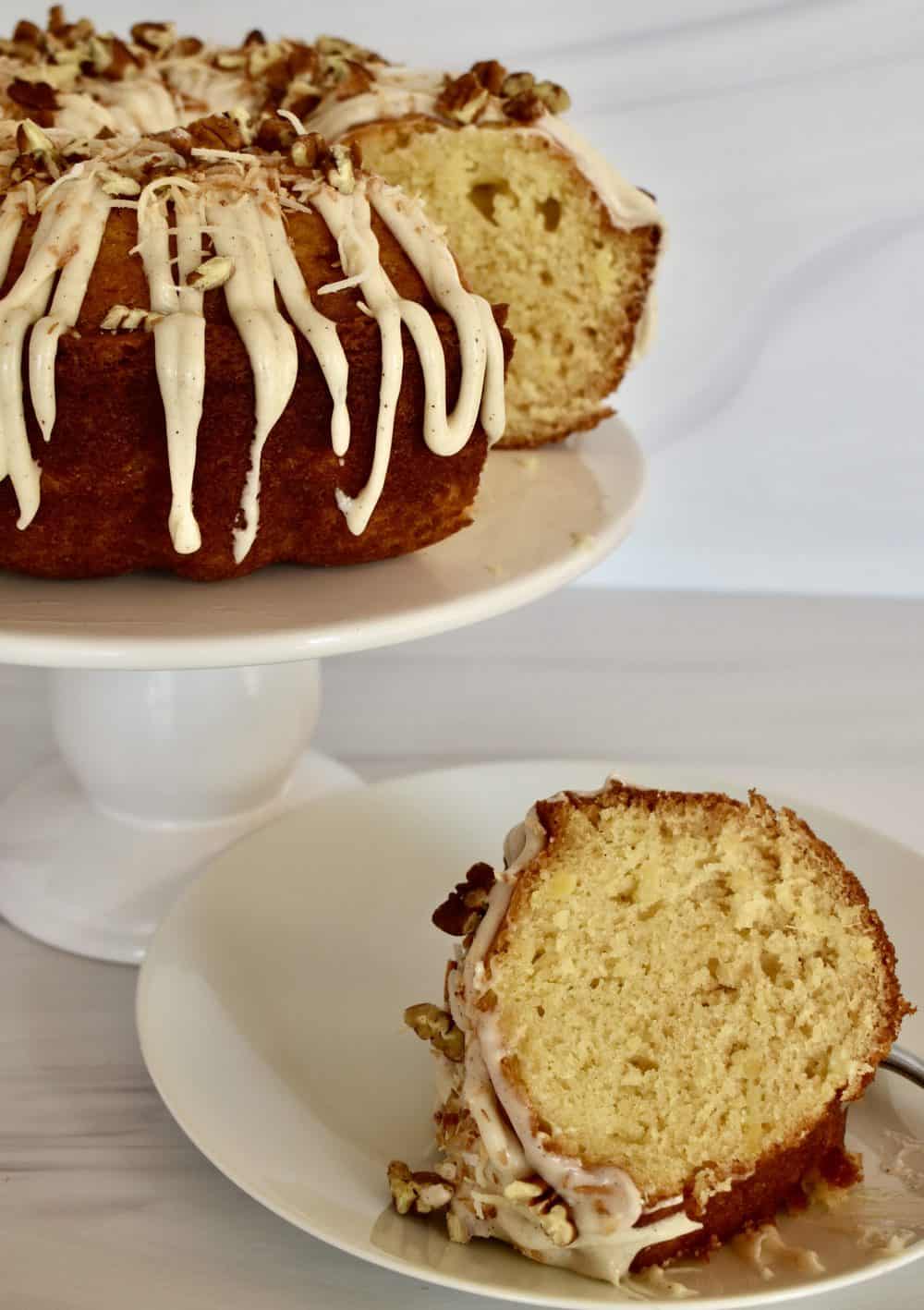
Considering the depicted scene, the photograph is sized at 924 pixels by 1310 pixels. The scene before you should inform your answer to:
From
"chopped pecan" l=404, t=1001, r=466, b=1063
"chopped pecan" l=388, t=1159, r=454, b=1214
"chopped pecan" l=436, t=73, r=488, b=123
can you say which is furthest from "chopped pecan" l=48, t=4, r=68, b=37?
"chopped pecan" l=388, t=1159, r=454, b=1214

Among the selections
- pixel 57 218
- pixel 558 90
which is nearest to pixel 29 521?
pixel 57 218

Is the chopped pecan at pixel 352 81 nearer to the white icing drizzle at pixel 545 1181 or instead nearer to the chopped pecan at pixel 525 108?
the chopped pecan at pixel 525 108

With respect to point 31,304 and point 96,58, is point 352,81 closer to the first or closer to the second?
point 96,58

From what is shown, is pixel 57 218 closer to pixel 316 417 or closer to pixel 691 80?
pixel 316 417

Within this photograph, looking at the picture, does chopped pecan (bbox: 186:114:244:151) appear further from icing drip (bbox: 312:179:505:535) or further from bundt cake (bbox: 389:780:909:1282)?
bundt cake (bbox: 389:780:909:1282)

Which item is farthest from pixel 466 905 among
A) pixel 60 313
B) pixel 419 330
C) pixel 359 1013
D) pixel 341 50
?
pixel 341 50
